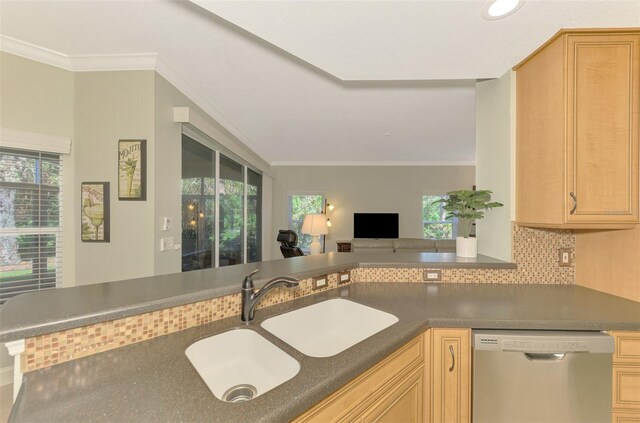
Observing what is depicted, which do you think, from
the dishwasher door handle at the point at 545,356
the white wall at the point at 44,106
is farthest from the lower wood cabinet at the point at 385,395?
the white wall at the point at 44,106

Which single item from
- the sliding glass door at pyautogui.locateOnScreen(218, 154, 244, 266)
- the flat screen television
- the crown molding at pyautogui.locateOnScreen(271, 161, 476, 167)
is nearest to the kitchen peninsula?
the sliding glass door at pyautogui.locateOnScreen(218, 154, 244, 266)

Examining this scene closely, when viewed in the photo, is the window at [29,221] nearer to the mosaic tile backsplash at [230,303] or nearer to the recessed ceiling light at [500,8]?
the mosaic tile backsplash at [230,303]

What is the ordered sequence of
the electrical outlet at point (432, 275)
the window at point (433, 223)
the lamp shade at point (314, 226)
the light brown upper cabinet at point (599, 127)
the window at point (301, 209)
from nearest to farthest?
the light brown upper cabinet at point (599, 127)
the electrical outlet at point (432, 275)
the lamp shade at point (314, 226)
the window at point (433, 223)
the window at point (301, 209)

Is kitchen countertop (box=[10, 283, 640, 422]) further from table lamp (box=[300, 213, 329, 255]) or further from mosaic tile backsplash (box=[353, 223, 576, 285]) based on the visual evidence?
table lamp (box=[300, 213, 329, 255])

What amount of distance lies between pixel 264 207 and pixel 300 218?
3.43 ft

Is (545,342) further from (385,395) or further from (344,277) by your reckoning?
(344,277)

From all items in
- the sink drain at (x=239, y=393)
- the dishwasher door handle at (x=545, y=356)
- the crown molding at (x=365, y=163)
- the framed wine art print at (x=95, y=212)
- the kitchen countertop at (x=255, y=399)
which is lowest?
the sink drain at (x=239, y=393)

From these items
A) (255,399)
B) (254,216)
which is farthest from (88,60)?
(254,216)

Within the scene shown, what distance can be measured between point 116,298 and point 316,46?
155cm

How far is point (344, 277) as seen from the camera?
167 cm

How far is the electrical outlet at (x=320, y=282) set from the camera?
1.49 m

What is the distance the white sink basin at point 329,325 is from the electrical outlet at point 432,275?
64 cm

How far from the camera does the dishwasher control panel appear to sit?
1102 millimetres

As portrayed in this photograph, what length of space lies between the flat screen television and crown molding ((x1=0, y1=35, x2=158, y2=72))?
17.1ft
